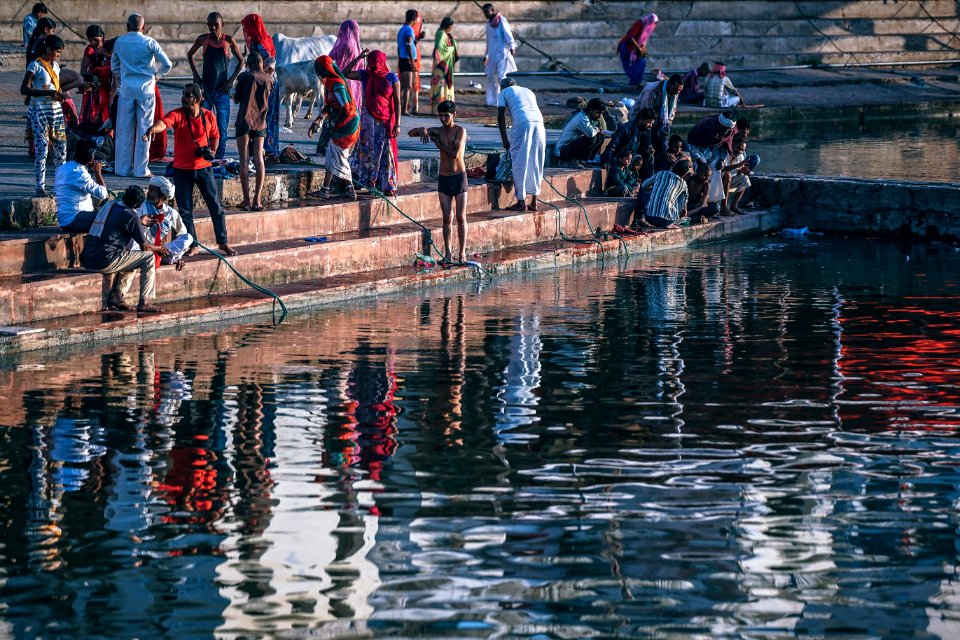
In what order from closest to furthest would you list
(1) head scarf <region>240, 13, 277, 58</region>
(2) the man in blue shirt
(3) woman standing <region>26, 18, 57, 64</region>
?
1. (3) woman standing <region>26, 18, 57, 64</region>
2. (1) head scarf <region>240, 13, 277, 58</region>
3. (2) the man in blue shirt

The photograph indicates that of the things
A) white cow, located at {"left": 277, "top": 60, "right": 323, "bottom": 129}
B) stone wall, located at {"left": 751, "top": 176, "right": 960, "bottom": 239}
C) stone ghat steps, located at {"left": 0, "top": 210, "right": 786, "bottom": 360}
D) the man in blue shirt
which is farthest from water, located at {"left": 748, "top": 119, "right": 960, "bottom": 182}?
white cow, located at {"left": 277, "top": 60, "right": 323, "bottom": 129}

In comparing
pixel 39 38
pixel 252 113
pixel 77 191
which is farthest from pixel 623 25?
pixel 77 191

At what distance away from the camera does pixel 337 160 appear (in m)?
13.8

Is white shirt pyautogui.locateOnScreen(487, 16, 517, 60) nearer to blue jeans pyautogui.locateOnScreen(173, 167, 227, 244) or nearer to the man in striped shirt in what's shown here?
the man in striped shirt

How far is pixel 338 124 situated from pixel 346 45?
141cm

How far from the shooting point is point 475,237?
14.4 metres

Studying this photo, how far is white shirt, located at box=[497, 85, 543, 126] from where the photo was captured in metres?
14.7

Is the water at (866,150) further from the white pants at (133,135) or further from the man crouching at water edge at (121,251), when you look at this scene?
the man crouching at water edge at (121,251)

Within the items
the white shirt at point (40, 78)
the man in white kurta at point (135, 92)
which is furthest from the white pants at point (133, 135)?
the white shirt at point (40, 78)

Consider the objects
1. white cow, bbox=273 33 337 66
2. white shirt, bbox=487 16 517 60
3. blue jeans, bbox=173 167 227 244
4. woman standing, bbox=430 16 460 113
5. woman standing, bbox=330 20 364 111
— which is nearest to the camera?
blue jeans, bbox=173 167 227 244

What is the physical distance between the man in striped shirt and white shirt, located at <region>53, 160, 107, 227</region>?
627 cm

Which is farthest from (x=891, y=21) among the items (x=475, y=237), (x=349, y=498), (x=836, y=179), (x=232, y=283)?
(x=349, y=498)

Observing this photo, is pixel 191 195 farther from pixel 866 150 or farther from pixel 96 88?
pixel 866 150

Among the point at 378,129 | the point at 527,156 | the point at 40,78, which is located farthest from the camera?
the point at 527,156
